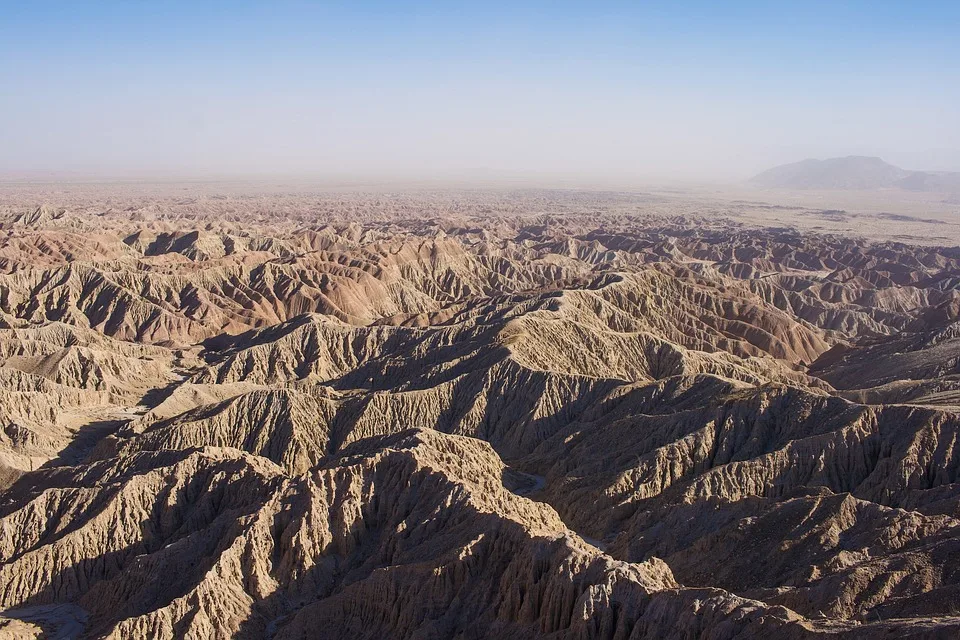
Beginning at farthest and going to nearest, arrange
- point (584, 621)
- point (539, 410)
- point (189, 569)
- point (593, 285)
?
point (593, 285) < point (539, 410) < point (189, 569) < point (584, 621)

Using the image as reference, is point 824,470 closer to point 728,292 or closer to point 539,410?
point 539,410

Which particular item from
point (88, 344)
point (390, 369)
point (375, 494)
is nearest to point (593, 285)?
point (390, 369)

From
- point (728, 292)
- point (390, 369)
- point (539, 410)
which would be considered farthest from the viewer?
point (728, 292)

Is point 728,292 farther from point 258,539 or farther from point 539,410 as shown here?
point 258,539

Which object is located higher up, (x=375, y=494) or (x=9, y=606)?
(x=375, y=494)

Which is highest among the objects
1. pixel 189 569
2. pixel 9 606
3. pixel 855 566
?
pixel 855 566

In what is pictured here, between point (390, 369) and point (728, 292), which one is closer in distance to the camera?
point (390, 369)
